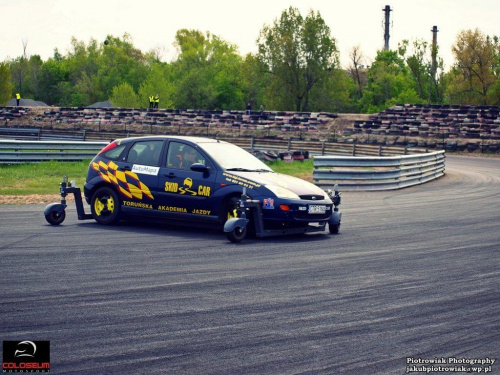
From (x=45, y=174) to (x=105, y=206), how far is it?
39.7 ft

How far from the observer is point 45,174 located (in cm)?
2416

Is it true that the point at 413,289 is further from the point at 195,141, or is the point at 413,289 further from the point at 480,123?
the point at 480,123

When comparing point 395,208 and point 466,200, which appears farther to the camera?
point 466,200

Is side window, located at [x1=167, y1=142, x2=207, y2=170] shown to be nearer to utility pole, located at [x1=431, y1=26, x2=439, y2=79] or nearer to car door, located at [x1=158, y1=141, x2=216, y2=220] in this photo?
car door, located at [x1=158, y1=141, x2=216, y2=220]

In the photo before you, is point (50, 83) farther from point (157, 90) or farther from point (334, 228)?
point (334, 228)

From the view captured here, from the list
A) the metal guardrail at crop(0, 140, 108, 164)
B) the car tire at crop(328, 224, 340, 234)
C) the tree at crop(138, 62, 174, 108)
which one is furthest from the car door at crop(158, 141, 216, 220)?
the tree at crop(138, 62, 174, 108)

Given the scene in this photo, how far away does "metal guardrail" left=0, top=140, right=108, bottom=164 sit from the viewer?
2569 centimetres

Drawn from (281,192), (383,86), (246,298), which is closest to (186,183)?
(281,192)

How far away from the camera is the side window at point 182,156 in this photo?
1218cm

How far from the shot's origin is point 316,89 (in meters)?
74.8

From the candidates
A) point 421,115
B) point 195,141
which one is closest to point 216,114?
point 421,115

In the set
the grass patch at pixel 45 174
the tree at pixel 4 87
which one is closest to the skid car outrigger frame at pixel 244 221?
the grass patch at pixel 45 174

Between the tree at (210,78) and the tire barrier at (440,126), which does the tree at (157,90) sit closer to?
the tree at (210,78)

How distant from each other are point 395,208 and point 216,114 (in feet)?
140
